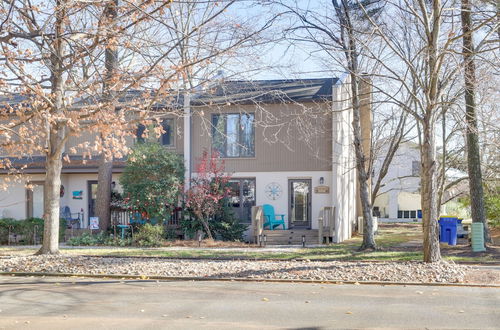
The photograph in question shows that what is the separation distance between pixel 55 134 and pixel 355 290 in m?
8.78

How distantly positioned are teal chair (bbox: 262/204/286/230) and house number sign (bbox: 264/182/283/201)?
1.34 feet

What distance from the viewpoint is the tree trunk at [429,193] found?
1307 cm

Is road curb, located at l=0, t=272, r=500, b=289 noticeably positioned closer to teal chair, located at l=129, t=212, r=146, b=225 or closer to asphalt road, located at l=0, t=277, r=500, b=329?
asphalt road, located at l=0, t=277, r=500, b=329

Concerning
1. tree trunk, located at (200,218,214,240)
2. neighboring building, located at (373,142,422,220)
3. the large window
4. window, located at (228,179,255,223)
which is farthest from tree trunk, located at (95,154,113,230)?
neighboring building, located at (373,142,422,220)

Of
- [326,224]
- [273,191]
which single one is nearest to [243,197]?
[273,191]

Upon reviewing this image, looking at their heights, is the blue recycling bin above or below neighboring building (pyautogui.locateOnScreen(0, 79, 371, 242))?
below

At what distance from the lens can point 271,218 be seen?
22.0m

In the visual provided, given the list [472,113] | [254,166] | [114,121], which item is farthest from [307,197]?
[114,121]

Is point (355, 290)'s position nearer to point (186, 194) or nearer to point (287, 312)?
point (287, 312)

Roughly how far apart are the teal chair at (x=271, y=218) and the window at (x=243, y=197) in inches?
28.2

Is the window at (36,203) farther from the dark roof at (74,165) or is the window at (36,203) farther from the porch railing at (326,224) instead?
the porch railing at (326,224)

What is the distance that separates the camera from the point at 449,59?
53.4 feet

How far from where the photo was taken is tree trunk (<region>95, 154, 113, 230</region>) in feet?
72.7

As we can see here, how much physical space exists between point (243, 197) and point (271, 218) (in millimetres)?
1479
